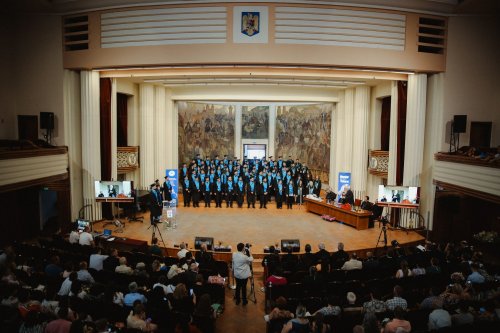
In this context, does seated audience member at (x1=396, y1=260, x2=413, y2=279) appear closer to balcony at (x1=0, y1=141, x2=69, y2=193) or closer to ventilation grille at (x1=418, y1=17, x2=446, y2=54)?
ventilation grille at (x1=418, y1=17, x2=446, y2=54)

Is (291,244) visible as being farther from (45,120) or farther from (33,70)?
(33,70)

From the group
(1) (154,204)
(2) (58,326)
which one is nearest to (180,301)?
(2) (58,326)

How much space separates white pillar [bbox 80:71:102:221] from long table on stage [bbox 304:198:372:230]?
29.6 ft

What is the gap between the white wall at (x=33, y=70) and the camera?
12.8 meters

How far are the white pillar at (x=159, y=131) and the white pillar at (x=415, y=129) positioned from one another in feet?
37.8

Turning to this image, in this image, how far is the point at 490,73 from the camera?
12.7 metres

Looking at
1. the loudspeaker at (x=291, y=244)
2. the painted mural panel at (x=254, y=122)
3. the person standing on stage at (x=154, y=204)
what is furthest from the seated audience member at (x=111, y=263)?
the painted mural panel at (x=254, y=122)

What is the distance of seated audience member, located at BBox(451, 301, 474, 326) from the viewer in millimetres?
5301

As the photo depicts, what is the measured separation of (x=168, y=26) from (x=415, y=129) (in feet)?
31.4

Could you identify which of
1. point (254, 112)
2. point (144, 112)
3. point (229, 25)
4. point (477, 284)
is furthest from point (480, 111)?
point (144, 112)

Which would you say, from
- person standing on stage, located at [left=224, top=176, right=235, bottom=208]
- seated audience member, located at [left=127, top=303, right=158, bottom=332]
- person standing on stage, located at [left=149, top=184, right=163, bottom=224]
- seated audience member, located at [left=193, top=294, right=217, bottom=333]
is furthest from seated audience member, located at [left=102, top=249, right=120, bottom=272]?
person standing on stage, located at [left=224, top=176, right=235, bottom=208]

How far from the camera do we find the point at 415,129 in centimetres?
1322

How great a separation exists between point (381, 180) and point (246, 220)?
292 inches

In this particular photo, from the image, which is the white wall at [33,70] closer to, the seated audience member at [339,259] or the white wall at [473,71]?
the seated audience member at [339,259]
